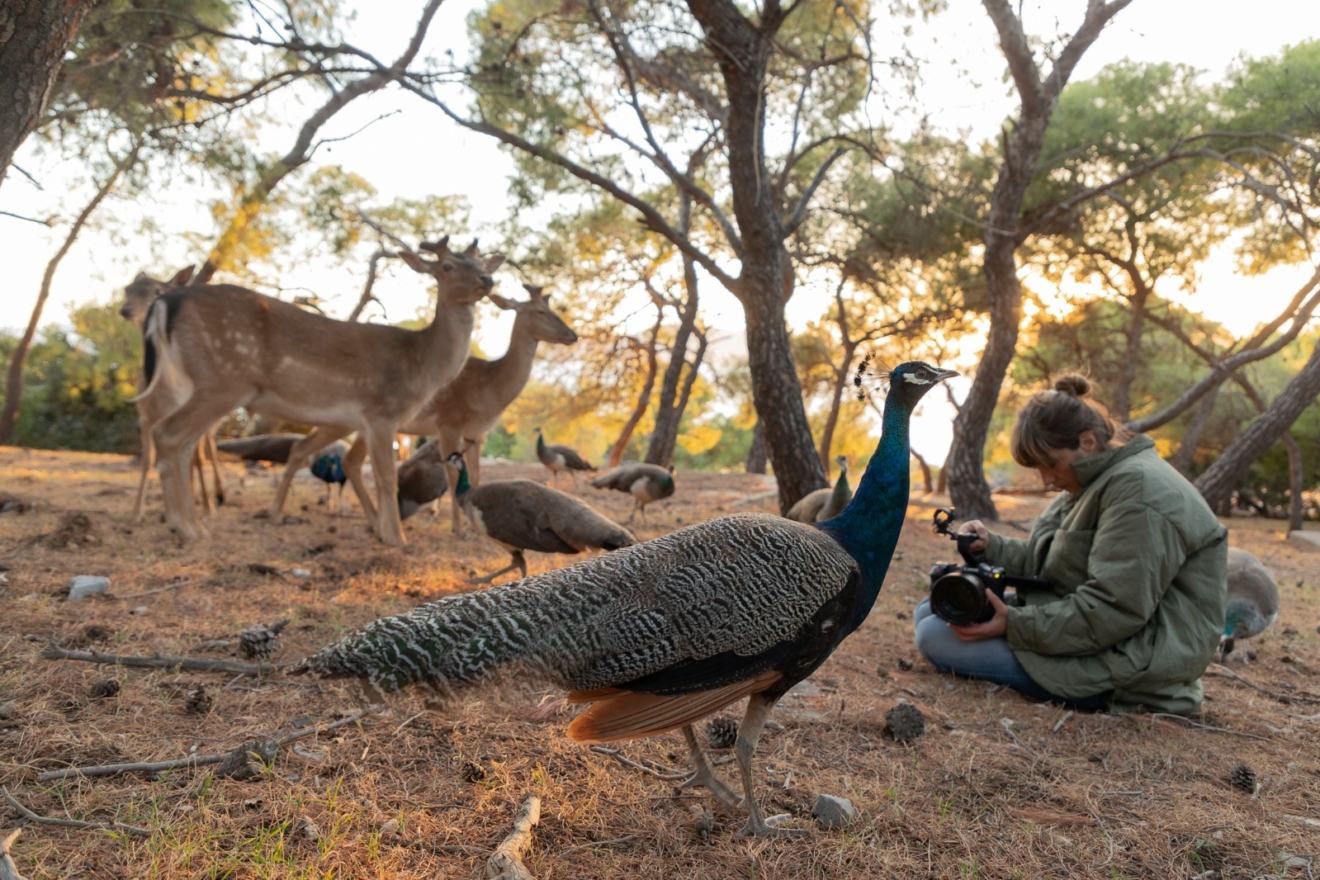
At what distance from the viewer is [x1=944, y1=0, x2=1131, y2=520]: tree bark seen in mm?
8172

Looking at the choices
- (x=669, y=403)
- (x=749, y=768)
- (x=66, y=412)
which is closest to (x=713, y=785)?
(x=749, y=768)

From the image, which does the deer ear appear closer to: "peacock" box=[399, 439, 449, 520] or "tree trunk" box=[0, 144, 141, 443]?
"peacock" box=[399, 439, 449, 520]

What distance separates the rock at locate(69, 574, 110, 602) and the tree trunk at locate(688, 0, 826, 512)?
198 inches

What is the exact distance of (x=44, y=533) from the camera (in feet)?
18.8

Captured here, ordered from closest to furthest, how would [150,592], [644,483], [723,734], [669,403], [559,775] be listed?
1. [559,775]
2. [723,734]
3. [150,592]
4. [644,483]
5. [669,403]

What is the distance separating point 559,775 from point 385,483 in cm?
450

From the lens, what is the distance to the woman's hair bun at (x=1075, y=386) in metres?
4.05

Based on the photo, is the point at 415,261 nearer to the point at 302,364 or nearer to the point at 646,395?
the point at 302,364

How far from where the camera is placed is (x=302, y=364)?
679 centimetres

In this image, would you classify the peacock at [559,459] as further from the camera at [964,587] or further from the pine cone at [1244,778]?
the pine cone at [1244,778]

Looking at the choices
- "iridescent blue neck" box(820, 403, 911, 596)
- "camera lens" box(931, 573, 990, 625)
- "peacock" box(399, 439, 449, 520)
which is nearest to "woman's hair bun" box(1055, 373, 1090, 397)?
"camera lens" box(931, 573, 990, 625)

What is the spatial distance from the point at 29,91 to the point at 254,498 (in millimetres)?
7262

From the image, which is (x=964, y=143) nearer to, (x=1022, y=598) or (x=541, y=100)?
(x=541, y=100)

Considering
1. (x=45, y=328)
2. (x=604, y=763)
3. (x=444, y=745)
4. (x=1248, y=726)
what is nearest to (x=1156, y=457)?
(x=1248, y=726)
